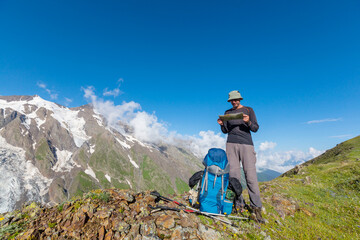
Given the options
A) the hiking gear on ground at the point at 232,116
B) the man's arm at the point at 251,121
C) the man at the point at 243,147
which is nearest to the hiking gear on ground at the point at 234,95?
the man at the point at 243,147

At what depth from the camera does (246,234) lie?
6.45 m

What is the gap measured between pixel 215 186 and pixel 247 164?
202 centimetres

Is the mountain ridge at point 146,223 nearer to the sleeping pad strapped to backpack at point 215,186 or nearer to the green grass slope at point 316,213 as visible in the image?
the green grass slope at point 316,213

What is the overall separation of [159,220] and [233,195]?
4045 millimetres

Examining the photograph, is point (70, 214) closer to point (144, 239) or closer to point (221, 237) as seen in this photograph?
point (144, 239)

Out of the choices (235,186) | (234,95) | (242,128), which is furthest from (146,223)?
(234,95)

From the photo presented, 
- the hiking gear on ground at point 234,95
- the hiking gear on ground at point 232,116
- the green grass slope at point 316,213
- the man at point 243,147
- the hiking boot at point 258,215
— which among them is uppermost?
the hiking gear on ground at point 234,95

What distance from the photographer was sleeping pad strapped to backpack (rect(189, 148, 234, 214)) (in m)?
7.49

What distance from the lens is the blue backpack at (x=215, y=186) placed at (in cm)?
749

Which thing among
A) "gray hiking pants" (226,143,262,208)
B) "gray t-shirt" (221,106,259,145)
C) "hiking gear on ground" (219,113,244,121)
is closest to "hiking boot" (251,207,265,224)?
"gray hiking pants" (226,143,262,208)

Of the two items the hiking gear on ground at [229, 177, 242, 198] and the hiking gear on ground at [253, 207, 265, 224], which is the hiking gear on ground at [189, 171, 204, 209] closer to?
the hiking gear on ground at [229, 177, 242, 198]

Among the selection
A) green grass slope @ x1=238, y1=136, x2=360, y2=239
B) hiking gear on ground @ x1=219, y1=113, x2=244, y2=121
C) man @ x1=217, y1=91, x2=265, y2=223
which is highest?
hiking gear on ground @ x1=219, y1=113, x2=244, y2=121

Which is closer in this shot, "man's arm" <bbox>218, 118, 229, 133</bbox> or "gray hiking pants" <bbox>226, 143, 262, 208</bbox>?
"gray hiking pants" <bbox>226, 143, 262, 208</bbox>

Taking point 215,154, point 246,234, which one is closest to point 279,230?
point 246,234
